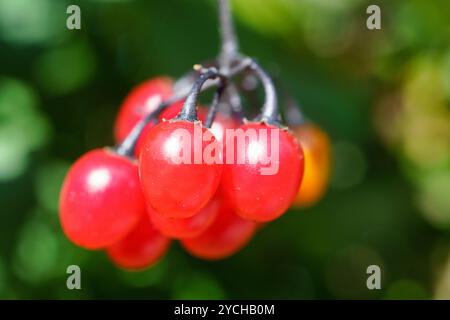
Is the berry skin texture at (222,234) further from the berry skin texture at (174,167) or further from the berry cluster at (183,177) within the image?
the berry skin texture at (174,167)

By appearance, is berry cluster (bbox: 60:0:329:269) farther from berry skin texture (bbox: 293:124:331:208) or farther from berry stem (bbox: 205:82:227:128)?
berry skin texture (bbox: 293:124:331:208)

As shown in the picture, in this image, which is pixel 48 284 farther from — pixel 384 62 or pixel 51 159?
pixel 384 62

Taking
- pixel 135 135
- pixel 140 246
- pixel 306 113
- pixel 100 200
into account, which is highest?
pixel 306 113

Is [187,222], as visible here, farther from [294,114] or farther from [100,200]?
[294,114]

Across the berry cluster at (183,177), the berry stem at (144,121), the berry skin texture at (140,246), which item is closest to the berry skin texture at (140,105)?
the berry cluster at (183,177)

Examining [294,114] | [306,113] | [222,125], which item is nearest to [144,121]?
[222,125]
